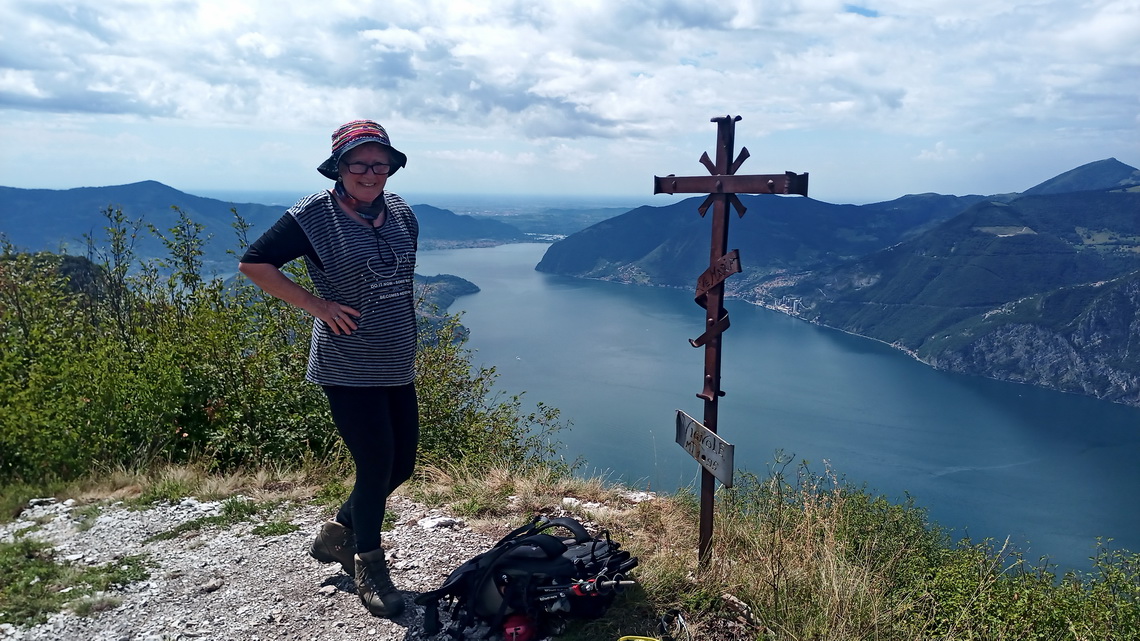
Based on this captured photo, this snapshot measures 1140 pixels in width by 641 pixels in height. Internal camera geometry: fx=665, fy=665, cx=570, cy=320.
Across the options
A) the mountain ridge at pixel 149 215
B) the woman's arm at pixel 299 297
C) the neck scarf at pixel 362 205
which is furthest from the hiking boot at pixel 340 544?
the mountain ridge at pixel 149 215

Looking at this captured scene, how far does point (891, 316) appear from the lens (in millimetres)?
102375

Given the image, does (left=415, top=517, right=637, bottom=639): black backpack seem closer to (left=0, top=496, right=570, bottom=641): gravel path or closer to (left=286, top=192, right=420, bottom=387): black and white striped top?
(left=0, top=496, right=570, bottom=641): gravel path

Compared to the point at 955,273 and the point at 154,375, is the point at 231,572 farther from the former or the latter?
the point at 955,273

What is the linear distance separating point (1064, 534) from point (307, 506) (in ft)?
144

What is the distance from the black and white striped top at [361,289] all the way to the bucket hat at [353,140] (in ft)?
0.41

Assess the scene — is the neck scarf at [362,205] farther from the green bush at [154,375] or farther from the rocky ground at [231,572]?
the green bush at [154,375]

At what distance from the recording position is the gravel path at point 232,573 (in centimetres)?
247

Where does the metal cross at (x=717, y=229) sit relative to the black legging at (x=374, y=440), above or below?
above

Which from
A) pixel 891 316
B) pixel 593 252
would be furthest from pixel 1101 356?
pixel 593 252

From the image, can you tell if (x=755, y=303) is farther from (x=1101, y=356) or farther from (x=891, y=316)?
(x=1101, y=356)

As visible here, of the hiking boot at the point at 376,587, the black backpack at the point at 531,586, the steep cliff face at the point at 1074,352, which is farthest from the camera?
the steep cliff face at the point at 1074,352

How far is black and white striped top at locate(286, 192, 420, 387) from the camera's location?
2.17m

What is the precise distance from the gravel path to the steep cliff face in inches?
3524

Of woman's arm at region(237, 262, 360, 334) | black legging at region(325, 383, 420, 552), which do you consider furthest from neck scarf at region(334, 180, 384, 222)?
black legging at region(325, 383, 420, 552)
